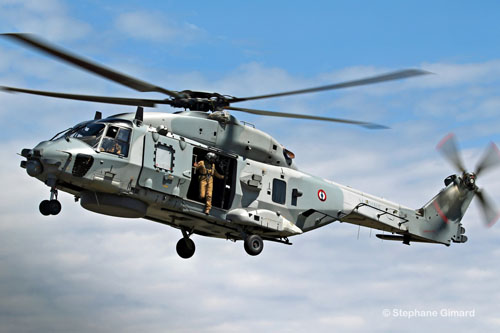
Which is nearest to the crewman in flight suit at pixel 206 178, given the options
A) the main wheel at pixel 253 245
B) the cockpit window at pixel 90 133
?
the main wheel at pixel 253 245

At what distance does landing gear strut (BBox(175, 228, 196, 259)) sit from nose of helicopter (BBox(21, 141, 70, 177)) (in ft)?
17.2

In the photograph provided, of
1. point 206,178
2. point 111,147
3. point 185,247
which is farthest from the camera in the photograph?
point 185,247

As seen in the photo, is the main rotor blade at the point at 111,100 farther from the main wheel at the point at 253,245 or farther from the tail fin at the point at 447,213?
the tail fin at the point at 447,213

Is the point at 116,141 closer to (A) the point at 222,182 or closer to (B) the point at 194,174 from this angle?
(B) the point at 194,174

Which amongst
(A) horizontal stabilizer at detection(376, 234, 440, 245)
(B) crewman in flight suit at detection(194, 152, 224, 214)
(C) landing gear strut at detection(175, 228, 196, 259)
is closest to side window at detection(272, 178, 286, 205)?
(B) crewman in flight suit at detection(194, 152, 224, 214)

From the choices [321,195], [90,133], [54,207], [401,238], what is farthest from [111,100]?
[401,238]

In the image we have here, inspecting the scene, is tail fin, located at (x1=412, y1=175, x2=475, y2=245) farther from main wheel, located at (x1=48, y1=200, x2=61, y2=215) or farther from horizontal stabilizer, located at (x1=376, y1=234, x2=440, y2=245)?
main wheel, located at (x1=48, y1=200, x2=61, y2=215)

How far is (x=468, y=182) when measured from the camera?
83.0 ft

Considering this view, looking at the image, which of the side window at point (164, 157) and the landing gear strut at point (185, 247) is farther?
the landing gear strut at point (185, 247)

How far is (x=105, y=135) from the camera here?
18.2m

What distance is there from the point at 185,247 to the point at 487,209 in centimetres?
1049

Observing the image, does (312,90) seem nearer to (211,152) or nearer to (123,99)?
(211,152)

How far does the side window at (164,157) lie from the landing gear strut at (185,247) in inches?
124

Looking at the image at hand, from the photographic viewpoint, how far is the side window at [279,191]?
21.0 metres
